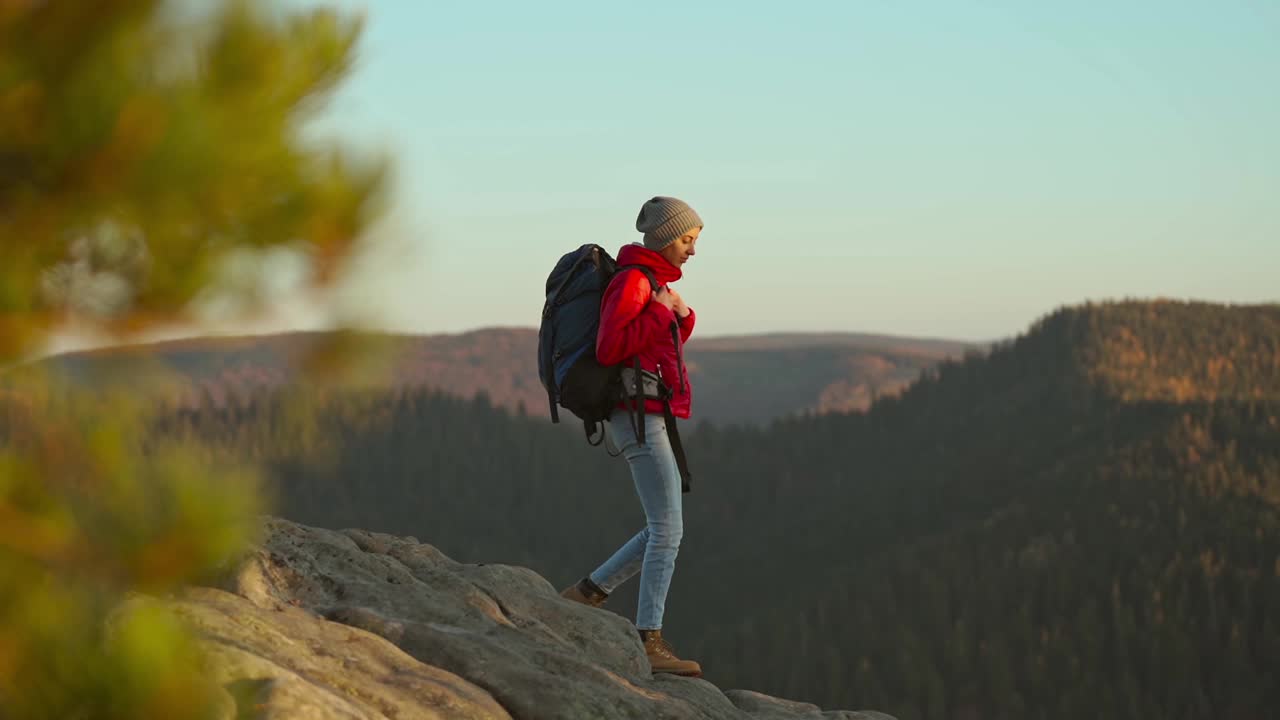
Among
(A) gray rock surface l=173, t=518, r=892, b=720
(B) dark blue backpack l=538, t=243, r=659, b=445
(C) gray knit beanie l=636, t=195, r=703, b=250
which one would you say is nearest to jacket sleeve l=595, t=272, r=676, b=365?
(B) dark blue backpack l=538, t=243, r=659, b=445

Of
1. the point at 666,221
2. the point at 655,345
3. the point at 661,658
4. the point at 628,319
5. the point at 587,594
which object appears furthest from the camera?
Result: the point at 587,594

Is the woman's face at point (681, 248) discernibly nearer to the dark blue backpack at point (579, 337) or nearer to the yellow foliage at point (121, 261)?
the dark blue backpack at point (579, 337)

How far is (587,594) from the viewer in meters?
11.8

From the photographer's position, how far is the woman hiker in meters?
9.68

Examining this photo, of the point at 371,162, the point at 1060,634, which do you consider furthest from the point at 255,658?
the point at 1060,634

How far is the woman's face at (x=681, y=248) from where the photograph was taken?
989 cm

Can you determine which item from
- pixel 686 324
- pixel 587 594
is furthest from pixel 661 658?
pixel 686 324

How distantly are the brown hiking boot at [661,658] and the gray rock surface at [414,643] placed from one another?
3.2 inches

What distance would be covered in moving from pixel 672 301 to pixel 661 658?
3.20 metres

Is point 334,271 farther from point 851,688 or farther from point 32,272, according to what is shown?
point 851,688

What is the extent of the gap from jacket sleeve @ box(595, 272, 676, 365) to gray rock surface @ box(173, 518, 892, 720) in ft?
7.48

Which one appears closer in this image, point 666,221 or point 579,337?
point 666,221

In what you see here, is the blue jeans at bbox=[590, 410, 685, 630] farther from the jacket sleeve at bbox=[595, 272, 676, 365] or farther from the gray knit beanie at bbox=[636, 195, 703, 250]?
the gray knit beanie at bbox=[636, 195, 703, 250]

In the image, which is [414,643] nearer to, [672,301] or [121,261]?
[672,301]
